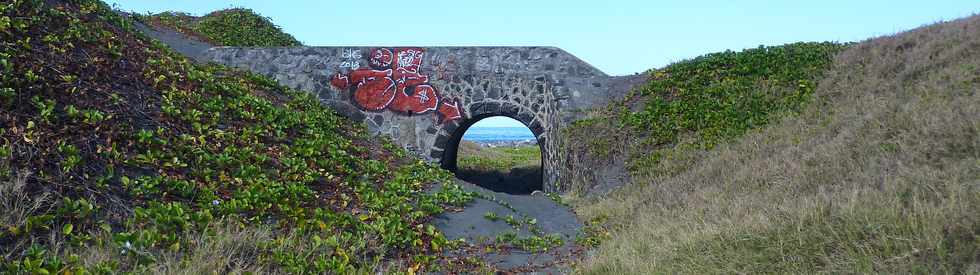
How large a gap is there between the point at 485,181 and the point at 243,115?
11.9m

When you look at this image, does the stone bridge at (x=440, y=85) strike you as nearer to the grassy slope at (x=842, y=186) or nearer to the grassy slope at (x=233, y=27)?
the grassy slope at (x=842, y=186)

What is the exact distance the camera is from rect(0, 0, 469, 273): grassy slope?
4957 mm

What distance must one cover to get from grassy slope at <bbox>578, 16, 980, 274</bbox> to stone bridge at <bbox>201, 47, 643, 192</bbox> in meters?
3.50

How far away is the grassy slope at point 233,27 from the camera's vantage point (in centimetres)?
2342

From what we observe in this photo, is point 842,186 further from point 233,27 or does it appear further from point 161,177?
point 233,27

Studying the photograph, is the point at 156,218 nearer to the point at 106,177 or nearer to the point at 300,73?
the point at 106,177

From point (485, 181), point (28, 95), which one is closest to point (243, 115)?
point (28, 95)

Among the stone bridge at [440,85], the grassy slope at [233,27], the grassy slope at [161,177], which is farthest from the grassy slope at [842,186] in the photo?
the grassy slope at [233,27]

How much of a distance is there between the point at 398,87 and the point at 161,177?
10.1 metres

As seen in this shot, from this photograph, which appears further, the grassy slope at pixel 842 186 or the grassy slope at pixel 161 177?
the grassy slope at pixel 161 177

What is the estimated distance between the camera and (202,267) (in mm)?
4789

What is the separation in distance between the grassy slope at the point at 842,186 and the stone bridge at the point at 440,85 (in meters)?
3.50

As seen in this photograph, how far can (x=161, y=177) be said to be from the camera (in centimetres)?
623

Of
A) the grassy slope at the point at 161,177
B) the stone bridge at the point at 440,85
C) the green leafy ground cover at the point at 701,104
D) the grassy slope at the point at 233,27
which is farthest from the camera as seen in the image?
the grassy slope at the point at 233,27
